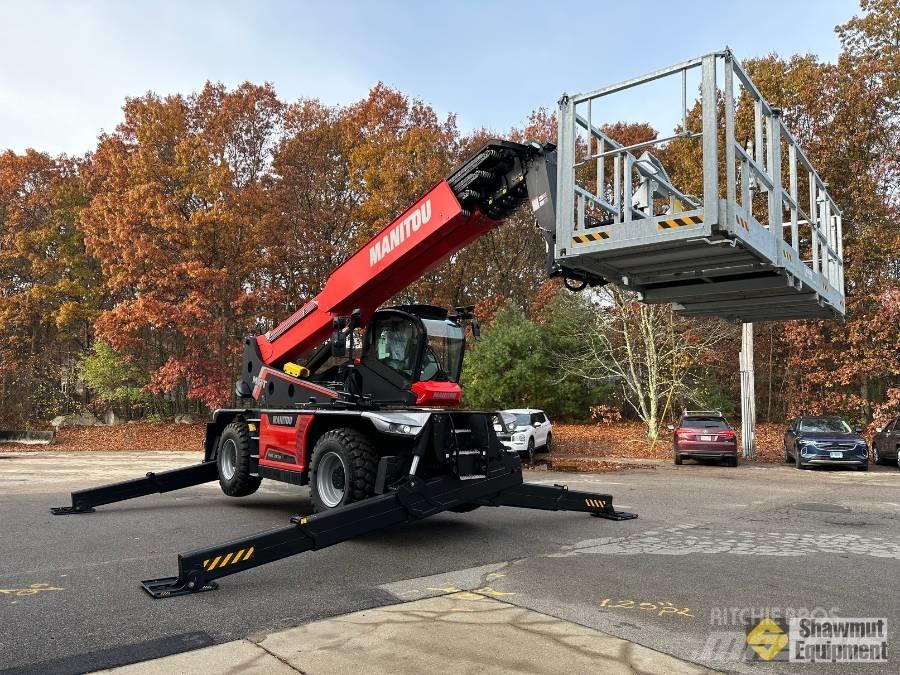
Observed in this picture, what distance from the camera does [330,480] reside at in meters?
8.64

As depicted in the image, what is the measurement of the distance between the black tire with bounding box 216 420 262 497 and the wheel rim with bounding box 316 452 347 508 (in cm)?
275

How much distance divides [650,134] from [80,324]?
95.7 feet

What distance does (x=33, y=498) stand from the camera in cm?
1197

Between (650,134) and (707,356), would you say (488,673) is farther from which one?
(650,134)

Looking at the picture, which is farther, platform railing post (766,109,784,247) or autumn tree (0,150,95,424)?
autumn tree (0,150,95,424)

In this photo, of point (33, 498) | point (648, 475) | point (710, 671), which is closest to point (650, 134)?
point (648, 475)

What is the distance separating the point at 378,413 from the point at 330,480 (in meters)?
Answer: 1.19

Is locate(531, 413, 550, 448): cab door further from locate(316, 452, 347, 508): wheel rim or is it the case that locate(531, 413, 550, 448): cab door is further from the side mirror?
locate(316, 452, 347, 508): wheel rim

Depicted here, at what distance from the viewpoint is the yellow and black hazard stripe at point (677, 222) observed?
538 centimetres

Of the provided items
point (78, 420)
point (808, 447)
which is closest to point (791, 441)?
point (808, 447)

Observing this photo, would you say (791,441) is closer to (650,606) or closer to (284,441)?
(284,441)

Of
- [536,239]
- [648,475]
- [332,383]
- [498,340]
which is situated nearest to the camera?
[332,383]

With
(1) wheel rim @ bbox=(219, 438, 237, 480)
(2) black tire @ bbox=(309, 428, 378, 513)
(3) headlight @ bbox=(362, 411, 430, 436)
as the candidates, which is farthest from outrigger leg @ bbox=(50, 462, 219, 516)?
(3) headlight @ bbox=(362, 411, 430, 436)

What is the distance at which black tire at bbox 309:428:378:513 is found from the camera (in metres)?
8.04
